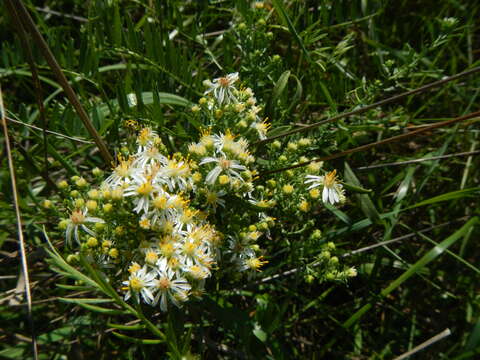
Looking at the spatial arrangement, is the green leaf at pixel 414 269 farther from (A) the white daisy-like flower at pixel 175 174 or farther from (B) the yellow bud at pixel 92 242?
(B) the yellow bud at pixel 92 242

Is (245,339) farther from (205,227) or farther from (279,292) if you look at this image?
(279,292)

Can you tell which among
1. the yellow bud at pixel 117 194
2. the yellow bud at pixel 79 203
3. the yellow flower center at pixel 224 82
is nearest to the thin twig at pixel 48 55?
the yellow bud at pixel 79 203

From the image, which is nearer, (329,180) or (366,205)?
(329,180)

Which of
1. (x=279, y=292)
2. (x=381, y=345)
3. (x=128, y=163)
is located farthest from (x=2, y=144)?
(x=381, y=345)

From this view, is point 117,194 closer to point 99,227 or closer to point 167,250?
point 99,227

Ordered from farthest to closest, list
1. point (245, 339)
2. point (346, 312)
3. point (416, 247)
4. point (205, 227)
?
point (416, 247) → point (346, 312) → point (245, 339) → point (205, 227)

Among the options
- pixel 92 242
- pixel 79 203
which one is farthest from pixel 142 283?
pixel 79 203

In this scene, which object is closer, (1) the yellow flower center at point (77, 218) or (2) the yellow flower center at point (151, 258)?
(2) the yellow flower center at point (151, 258)
